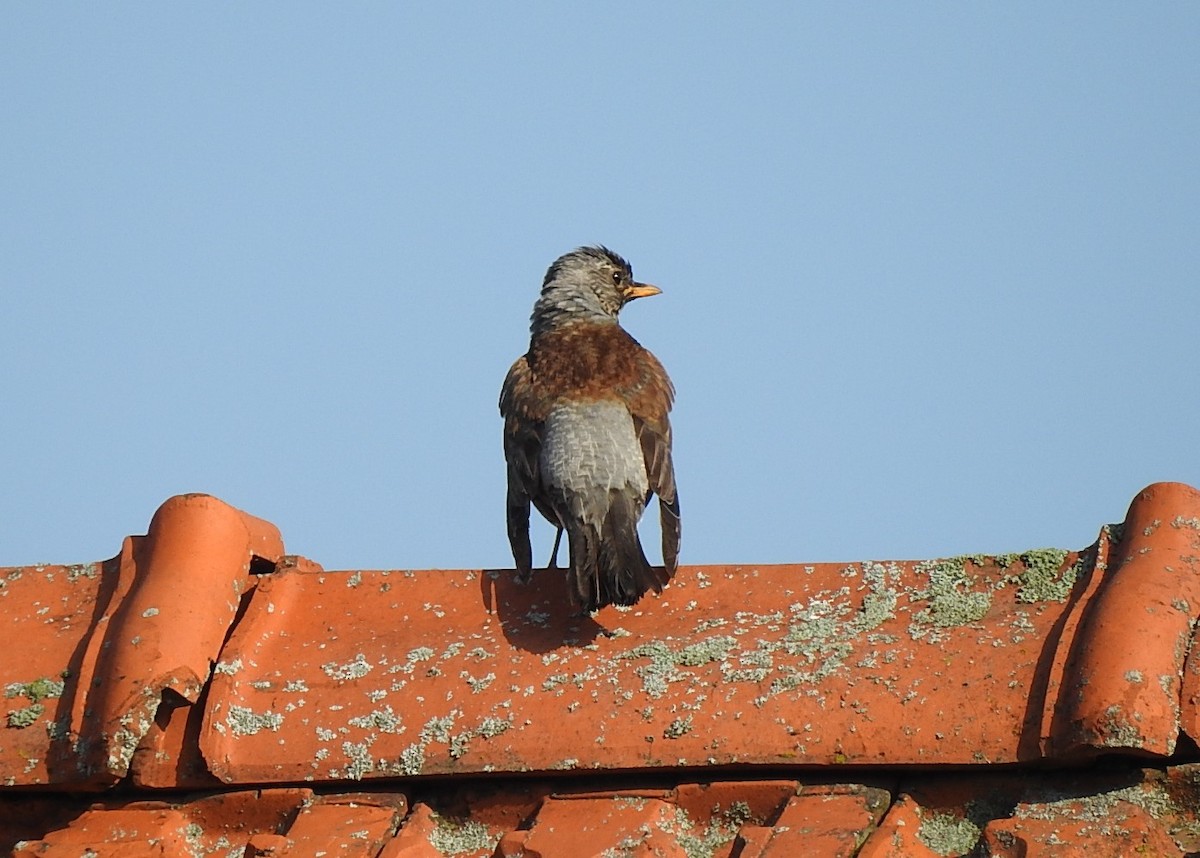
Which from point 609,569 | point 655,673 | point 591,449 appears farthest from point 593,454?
point 655,673

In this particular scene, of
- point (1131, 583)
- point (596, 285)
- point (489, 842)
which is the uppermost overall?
point (596, 285)

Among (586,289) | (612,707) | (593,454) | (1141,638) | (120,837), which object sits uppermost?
(586,289)

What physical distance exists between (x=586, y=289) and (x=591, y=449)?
6.12 feet

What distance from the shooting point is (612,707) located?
3508mm

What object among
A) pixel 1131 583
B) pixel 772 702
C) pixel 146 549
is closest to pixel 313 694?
pixel 146 549

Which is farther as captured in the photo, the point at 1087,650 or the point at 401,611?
the point at 401,611

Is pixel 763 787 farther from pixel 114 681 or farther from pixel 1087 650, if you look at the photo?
pixel 114 681

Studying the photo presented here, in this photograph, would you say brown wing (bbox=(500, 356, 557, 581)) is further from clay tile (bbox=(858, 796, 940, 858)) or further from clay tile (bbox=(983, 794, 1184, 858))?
clay tile (bbox=(983, 794, 1184, 858))

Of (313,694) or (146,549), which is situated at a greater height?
(146,549)

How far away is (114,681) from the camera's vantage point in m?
3.67

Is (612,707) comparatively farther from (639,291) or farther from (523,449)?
(639,291)

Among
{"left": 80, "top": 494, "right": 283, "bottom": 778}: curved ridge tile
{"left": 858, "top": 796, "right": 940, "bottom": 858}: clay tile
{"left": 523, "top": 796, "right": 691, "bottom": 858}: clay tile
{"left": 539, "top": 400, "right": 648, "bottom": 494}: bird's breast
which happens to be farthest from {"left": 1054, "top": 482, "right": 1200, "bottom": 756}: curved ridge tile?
{"left": 80, "top": 494, "right": 283, "bottom": 778}: curved ridge tile

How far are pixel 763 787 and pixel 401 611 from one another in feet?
3.45

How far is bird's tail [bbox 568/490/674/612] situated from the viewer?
402 centimetres
